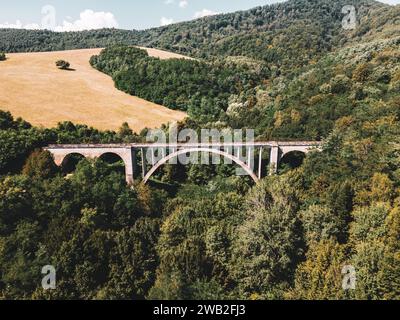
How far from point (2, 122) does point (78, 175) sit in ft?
78.2

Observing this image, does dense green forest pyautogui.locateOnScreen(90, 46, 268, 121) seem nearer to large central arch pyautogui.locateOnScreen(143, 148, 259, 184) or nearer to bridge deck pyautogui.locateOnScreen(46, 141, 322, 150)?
large central arch pyautogui.locateOnScreen(143, 148, 259, 184)

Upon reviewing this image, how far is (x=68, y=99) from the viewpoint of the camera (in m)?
90.6

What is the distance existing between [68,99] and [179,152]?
4416 cm

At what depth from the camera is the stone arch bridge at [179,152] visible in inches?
2188

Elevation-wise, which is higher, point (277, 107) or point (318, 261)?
point (277, 107)

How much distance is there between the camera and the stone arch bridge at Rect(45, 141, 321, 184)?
55562 millimetres

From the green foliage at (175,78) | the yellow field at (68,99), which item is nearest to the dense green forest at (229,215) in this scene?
the yellow field at (68,99)

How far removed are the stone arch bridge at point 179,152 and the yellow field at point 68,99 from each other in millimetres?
21189

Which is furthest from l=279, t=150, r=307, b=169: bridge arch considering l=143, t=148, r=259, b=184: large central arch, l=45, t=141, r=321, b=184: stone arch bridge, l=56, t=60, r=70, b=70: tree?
l=56, t=60, r=70, b=70: tree

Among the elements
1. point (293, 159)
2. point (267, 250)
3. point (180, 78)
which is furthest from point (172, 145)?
point (180, 78)

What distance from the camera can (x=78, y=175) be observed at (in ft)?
159

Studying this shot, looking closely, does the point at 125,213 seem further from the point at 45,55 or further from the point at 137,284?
the point at 45,55

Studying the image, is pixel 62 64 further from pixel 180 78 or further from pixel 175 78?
pixel 180 78
